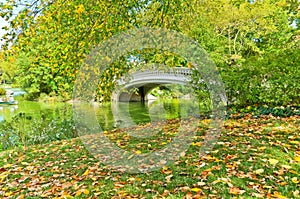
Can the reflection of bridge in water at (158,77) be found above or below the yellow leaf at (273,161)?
above

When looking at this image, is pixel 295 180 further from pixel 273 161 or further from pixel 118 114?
pixel 118 114

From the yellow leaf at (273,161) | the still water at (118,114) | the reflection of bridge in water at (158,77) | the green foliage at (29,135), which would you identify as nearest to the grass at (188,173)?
the yellow leaf at (273,161)

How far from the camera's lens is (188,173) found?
2629 mm

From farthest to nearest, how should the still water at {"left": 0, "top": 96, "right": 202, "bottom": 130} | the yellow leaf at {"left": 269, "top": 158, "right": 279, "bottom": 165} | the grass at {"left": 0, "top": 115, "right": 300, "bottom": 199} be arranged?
the still water at {"left": 0, "top": 96, "right": 202, "bottom": 130} < the yellow leaf at {"left": 269, "top": 158, "right": 279, "bottom": 165} < the grass at {"left": 0, "top": 115, "right": 300, "bottom": 199}

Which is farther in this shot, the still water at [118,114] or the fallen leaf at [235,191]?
the still water at [118,114]

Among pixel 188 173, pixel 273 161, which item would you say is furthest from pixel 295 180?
pixel 188 173

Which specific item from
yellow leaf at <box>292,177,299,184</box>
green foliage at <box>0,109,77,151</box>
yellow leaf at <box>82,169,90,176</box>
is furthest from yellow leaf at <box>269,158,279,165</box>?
green foliage at <box>0,109,77,151</box>

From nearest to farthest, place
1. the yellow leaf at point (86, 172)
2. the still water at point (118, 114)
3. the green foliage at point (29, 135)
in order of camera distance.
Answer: the yellow leaf at point (86, 172), the green foliage at point (29, 135), the still water at point (118, 114)

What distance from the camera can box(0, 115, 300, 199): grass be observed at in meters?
2.26

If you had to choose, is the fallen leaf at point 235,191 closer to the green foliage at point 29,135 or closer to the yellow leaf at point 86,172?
the yellow leaf at point 86,172

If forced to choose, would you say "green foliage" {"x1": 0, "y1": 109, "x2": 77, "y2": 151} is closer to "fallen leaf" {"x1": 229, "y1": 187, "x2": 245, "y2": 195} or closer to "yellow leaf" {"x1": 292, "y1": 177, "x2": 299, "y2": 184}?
"fallen leaf" {"x1": 229, "y1": 187, "x2": 245, "y2": 195}

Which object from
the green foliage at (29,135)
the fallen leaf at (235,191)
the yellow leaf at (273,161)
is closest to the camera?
the fallen leaf at (235,191)

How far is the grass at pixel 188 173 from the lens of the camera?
2.26 metres

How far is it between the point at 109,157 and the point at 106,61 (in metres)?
1.26
